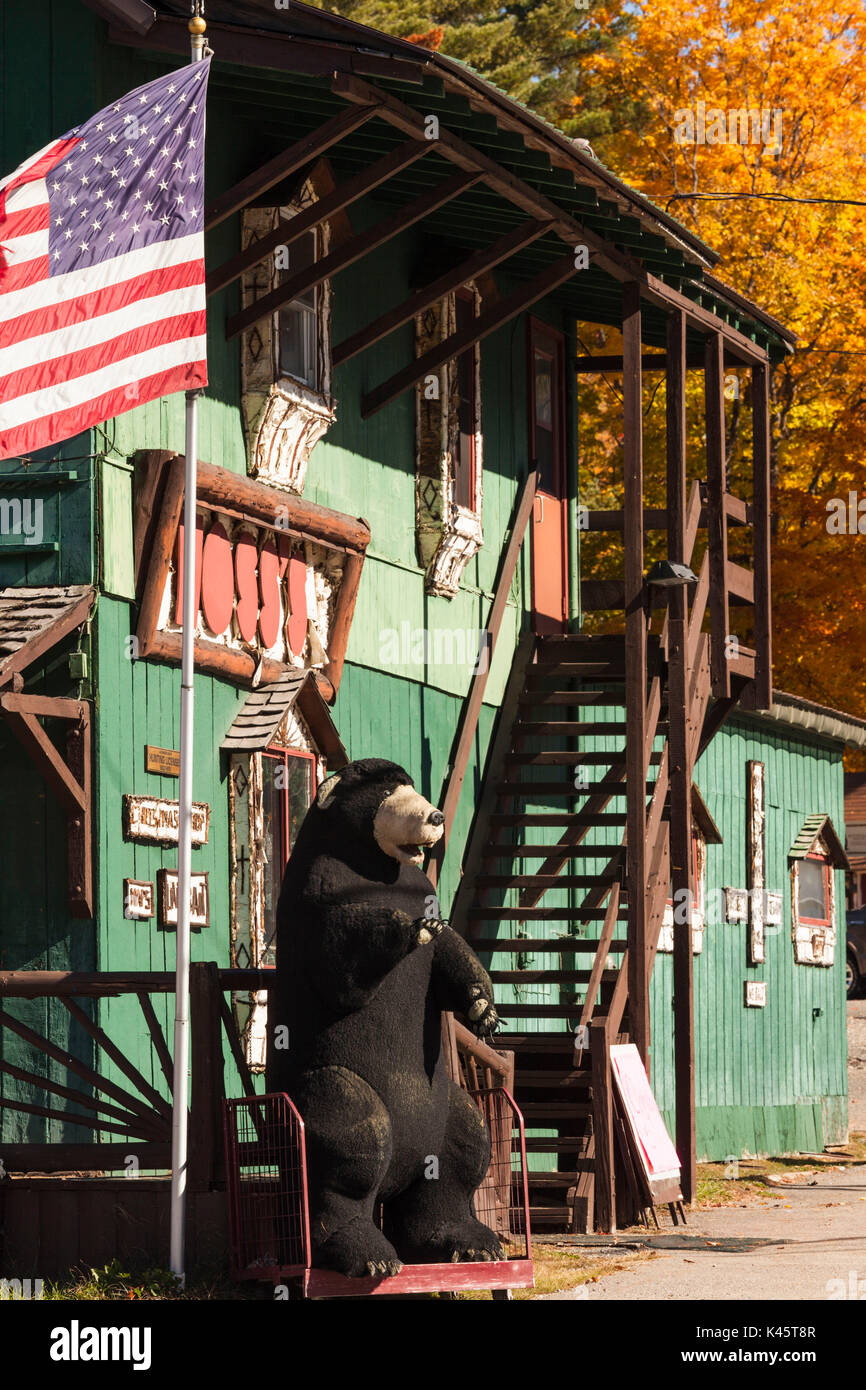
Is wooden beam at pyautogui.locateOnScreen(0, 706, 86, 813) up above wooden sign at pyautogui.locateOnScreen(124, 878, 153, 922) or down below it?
above

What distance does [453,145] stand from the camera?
11.9m

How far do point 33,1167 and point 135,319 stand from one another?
12.7 ft

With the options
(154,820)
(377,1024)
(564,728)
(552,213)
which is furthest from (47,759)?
(564,728)

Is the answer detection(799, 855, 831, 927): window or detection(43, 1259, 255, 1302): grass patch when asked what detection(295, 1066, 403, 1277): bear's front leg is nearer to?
detection(43, 1259, 255, 1302): grass patch

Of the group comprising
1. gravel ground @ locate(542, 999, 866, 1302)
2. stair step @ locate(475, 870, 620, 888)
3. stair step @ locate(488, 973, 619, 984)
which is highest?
stair step @ locate(475, 870, 620, 888)

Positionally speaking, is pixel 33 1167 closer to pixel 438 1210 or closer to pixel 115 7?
pixel 438 1210

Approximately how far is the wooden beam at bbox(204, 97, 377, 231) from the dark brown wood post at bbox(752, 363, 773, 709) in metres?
6.02

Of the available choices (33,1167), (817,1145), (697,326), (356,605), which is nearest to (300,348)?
(356,605)

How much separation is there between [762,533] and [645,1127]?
535 centimetres

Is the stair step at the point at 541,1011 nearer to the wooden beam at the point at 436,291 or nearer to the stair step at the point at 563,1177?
the stair step at the point at 563,1177

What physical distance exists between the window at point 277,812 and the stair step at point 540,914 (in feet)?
7.40

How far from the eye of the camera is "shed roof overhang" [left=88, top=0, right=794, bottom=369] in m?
11.0

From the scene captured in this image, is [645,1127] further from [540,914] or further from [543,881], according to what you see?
[543,881]

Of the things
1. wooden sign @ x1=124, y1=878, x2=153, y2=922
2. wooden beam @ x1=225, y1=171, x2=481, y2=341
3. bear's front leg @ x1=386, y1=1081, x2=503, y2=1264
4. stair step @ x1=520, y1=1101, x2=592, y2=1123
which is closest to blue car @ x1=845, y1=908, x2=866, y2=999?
stair step @ x1=520, y1=1101, x2=592, y2=1123
